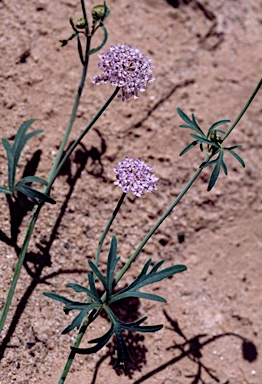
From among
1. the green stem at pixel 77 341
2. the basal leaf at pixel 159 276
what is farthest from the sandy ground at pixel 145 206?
the basal leaf at pixel 159 276

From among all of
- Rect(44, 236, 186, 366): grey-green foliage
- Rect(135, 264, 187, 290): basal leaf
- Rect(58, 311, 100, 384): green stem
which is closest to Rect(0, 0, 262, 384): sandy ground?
Rect(58, 311, 100, 384): green stem

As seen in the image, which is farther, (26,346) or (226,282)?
(226,282)

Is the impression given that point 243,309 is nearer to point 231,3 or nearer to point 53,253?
point 53,253

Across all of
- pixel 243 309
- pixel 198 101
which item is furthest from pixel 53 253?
pixel 198 101

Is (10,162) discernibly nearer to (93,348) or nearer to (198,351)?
(93,348)

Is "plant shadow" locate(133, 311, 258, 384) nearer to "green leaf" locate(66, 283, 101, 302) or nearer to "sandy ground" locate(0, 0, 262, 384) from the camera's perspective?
"sandy ground" locate(0, 0, 262, 384)
